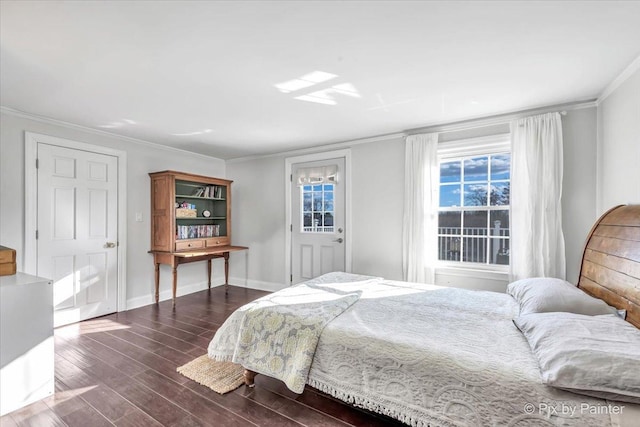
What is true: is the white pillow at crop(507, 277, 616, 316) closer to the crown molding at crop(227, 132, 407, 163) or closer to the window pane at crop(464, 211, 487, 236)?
the window pane at crop(464, 211, 487, 236)

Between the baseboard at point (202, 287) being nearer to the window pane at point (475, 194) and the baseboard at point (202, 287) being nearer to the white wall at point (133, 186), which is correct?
the white wall at point (133, 186)

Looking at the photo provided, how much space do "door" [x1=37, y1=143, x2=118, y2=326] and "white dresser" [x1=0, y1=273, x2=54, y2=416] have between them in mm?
1503

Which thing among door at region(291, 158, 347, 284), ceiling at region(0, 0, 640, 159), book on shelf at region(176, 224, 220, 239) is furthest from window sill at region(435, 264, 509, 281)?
book on shelf at region(176, 224, 220, 239)

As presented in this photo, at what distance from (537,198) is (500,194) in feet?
1.40

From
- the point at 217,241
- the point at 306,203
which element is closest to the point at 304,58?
the point at 306,203

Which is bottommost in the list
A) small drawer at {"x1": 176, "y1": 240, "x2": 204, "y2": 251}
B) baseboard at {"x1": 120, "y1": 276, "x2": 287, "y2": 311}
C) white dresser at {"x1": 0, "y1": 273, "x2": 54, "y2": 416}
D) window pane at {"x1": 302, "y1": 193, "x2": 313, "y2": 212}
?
baseboard at {"x1": 120, "y1": 276, "x2": 287, "y2": 311}

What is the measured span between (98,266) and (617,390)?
4759mm

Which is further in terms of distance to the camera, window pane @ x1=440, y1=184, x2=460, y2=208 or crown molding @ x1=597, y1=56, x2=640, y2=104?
window pane @ x1=440, y1=184, x2=460, y2=208

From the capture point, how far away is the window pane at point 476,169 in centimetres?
347

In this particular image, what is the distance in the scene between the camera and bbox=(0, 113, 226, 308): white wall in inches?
120

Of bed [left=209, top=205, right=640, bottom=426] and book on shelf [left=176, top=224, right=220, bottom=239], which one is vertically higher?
book on shelf [left=176, top=224, right=220, bottom=239]

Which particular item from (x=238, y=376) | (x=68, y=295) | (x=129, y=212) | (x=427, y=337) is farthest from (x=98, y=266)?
(x=427, y=337)

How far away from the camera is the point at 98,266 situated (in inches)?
148

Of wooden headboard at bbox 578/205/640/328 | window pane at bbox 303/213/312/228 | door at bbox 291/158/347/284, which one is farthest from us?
window pane at bbox 303/213/312/228
